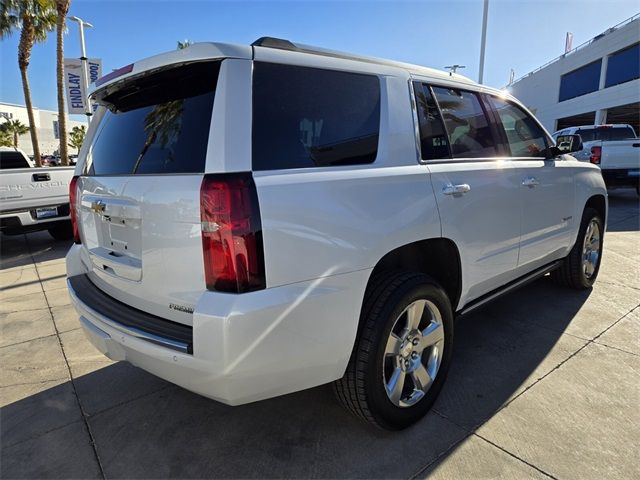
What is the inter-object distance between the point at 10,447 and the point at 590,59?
3687cm

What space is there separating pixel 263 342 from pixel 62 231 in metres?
7.49

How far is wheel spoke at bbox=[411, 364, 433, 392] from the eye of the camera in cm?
239

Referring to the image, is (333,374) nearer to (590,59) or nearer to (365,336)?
(365,336)

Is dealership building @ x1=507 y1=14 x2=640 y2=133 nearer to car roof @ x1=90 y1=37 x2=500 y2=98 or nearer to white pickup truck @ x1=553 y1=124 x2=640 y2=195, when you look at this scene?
white pickup truck @ x1=553 y1=124 x2=640 y2=195

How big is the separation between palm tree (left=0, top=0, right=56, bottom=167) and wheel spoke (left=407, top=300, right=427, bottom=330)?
17.5 m

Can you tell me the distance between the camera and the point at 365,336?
2.04 meters

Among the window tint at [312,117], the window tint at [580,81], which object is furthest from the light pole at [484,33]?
the window tint at [580,81]

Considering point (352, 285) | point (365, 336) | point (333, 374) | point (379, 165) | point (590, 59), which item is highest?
point (590, 59)

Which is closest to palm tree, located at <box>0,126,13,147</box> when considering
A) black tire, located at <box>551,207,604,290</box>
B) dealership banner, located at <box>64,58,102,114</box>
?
dealership banner, located at <box>64,58,102,114</box>

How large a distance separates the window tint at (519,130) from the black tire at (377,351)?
5.44 feet

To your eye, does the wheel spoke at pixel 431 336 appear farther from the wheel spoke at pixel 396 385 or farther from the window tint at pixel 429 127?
the window tint at pixel 429 127

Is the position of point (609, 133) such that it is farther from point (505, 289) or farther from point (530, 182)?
point (505, 289)

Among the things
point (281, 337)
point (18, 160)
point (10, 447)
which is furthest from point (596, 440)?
point (18, 160)

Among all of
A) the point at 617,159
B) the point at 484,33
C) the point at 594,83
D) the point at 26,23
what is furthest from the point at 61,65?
the point at 594,83
